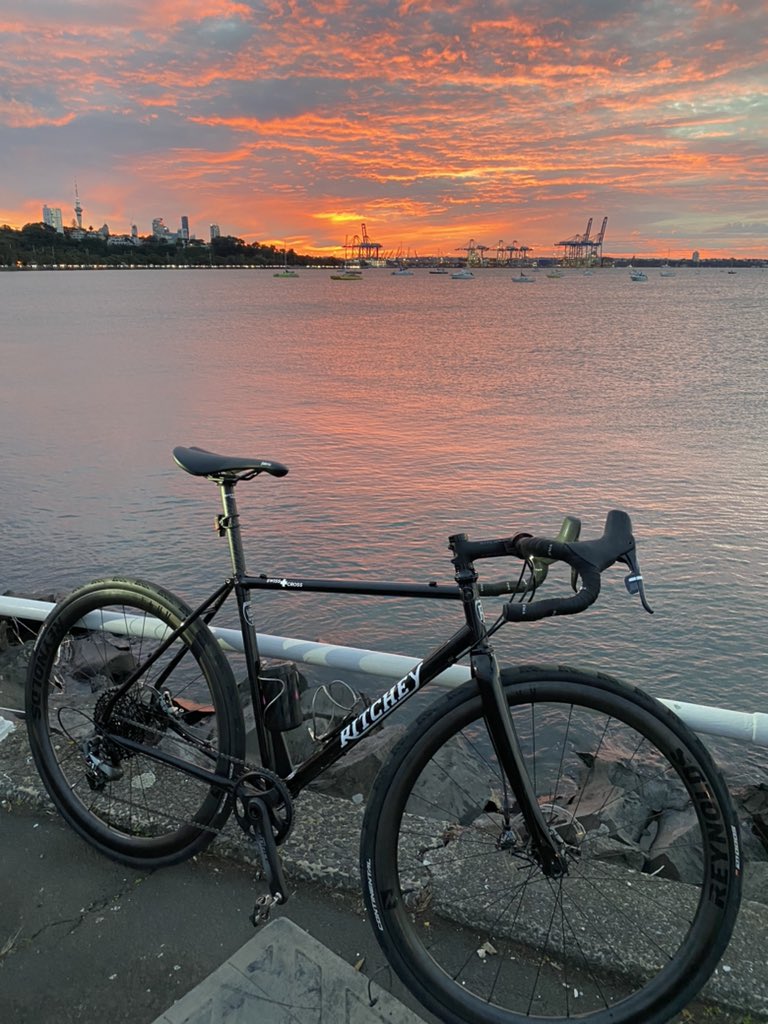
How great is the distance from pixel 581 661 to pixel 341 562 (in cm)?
369

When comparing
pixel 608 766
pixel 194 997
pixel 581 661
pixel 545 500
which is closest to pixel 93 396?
pixel 545 500

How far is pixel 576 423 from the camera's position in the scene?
20.5m

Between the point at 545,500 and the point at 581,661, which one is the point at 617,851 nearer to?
the point at 581,661

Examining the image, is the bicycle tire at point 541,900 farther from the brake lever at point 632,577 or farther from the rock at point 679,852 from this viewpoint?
the rock at point 679,852

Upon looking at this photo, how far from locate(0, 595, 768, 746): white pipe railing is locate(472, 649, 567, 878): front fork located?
69cm

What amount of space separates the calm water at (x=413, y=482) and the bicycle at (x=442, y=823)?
5132 mm

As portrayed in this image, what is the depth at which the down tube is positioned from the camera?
227 centimetres

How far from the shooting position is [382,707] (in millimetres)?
2424

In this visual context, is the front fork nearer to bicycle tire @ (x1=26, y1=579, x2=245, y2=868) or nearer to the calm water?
bicycle tire @ (x1=26, y1=579, x2=245, y2=868)

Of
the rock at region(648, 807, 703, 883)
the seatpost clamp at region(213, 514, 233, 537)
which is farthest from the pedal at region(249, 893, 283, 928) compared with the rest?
the rock at region(648, 807, 703, 883)

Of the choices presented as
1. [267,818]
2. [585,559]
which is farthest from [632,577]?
[267,818]

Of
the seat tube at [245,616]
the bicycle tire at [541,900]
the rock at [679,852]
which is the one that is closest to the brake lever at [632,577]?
the bicycle tire at [541,900]

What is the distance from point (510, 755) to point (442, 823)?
102cm

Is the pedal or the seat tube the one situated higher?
the seat tube
